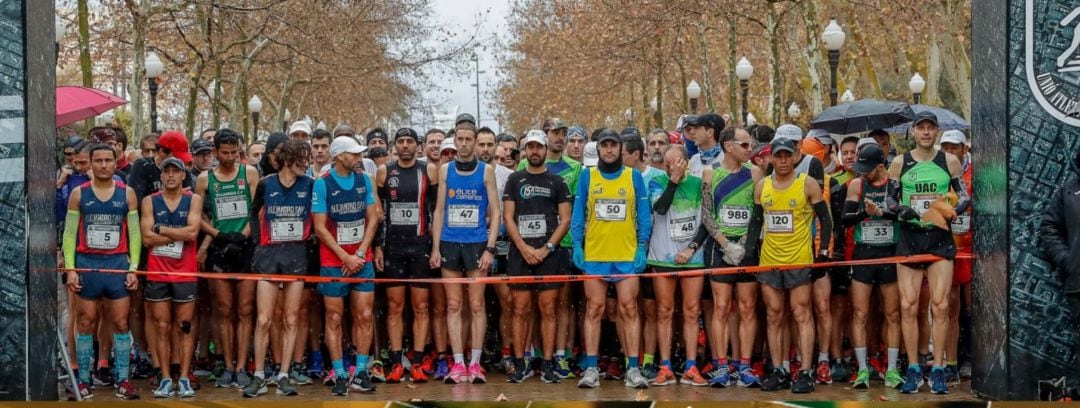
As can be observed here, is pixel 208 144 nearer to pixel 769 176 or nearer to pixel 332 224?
pixel 332 224

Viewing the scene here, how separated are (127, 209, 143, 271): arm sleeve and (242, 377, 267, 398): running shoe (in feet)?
4.19

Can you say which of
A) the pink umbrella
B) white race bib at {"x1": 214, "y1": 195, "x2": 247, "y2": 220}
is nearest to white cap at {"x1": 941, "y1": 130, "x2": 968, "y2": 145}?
white race bib at {"x1": 214, "y1": 195, "x2": 247, "y2": 220}

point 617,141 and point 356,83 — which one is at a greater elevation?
point 356,83

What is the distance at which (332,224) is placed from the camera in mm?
11336

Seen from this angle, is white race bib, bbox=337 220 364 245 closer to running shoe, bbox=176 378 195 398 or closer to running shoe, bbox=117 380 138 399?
running shoe, bbox=176 378 195 398

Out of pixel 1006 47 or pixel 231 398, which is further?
pixel 231 398

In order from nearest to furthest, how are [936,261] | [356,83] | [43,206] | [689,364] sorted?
1. [43,206]
2. [936,261]
3. [689,364]
4. [356,83]

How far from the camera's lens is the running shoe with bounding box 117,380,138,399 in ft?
35.7

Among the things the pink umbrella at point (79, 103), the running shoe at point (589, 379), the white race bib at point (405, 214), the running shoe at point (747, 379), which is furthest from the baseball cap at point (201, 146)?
the running shoe at point (747, 379)

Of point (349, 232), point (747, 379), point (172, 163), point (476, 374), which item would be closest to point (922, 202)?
point (747, 379)

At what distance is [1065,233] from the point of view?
370 inches

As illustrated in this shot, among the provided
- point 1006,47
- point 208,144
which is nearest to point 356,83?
point 208,144

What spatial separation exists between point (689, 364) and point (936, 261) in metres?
2.11

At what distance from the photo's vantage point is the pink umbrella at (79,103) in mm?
13562
